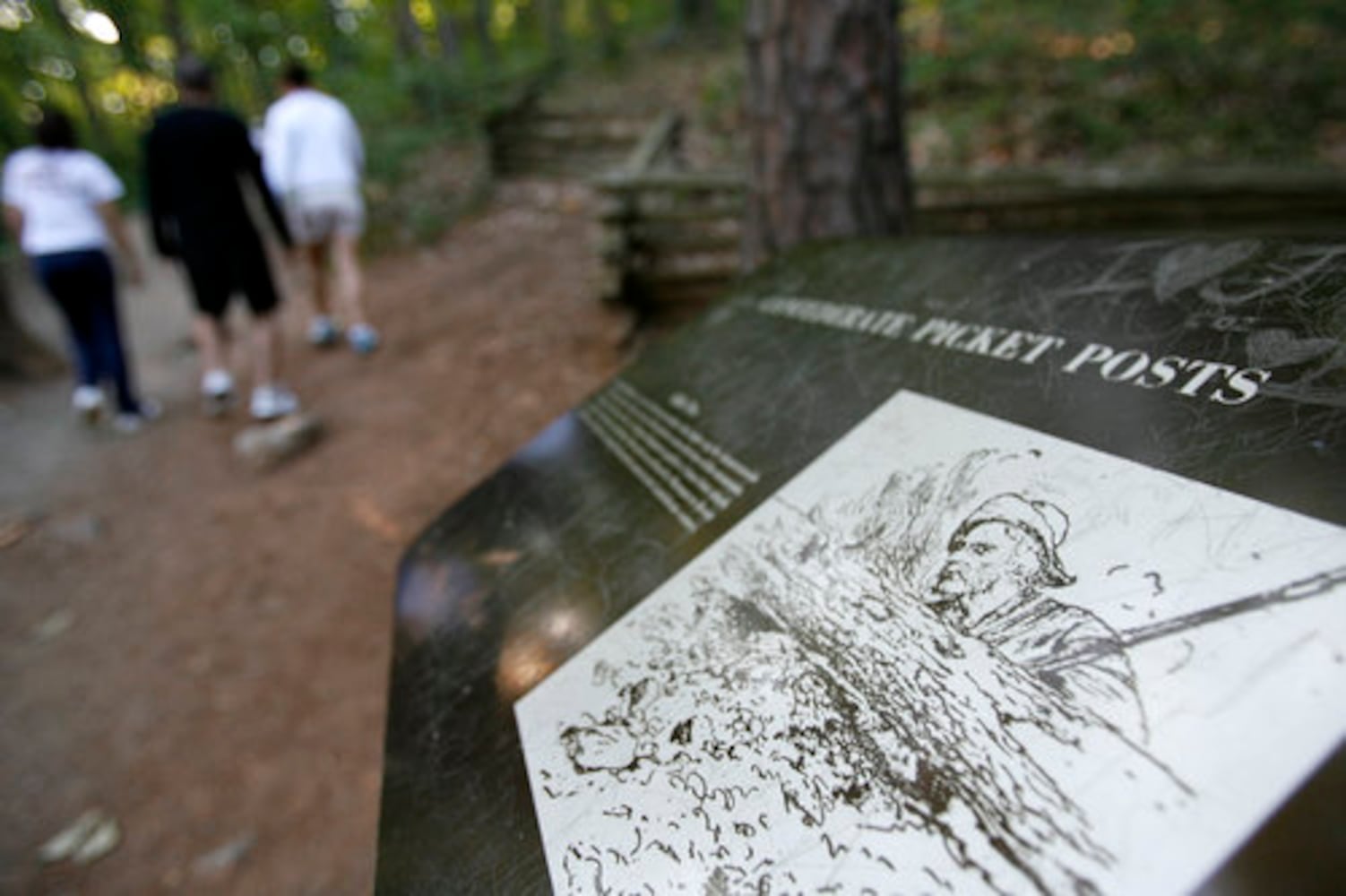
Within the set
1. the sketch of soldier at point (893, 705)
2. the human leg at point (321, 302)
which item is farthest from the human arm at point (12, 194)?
the sketch of soldier at point (893, 705)

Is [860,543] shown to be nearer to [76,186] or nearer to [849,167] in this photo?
[849,167]

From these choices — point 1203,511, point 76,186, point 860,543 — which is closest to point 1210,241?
point 1203,511

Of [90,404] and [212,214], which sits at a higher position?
[212,214]

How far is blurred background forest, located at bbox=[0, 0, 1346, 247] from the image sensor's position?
4465mm

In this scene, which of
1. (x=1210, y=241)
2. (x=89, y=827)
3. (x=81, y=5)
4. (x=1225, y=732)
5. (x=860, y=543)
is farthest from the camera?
(x=81, y=5)

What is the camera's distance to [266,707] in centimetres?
273

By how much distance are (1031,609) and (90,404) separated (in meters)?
6.48

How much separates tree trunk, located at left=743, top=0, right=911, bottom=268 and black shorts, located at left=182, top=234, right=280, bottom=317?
10.9ft

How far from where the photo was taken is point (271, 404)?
4.67m

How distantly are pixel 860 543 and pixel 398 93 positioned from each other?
552 inches

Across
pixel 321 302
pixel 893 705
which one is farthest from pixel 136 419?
pixel 893 705

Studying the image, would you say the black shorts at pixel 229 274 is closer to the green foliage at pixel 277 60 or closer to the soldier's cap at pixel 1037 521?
the green foliage at pixel 277 60

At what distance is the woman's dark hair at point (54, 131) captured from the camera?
13.9 feet

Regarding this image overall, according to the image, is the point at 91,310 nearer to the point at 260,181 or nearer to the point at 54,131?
the point at 54,131
